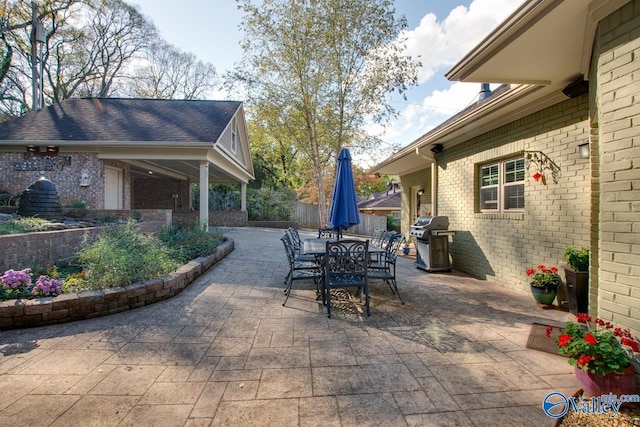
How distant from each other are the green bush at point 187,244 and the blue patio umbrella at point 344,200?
2.91 metres

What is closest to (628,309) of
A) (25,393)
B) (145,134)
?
(25,393)

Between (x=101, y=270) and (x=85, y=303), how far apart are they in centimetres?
55

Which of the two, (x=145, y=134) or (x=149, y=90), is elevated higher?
(x=149, y=90)

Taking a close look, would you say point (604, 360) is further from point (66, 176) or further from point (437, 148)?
point (66, 176)

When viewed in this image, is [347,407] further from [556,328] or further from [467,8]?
[467,8]

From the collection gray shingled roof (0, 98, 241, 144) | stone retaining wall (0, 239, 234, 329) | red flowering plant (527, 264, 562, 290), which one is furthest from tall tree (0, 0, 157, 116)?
red flowering plant (527, 264, 562, 290)

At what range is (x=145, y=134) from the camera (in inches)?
391

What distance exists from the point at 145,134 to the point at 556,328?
1104 centimetres

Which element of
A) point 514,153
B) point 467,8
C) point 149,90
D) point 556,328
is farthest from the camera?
point 149,90

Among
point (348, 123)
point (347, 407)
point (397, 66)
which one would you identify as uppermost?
point (397, 66)

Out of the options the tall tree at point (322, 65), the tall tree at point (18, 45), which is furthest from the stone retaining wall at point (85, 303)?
the tall tree at point (18, 45)

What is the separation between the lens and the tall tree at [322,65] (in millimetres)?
12531

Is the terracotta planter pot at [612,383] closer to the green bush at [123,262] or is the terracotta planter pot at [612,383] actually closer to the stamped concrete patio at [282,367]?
the stamped concrete patio at [282,367]

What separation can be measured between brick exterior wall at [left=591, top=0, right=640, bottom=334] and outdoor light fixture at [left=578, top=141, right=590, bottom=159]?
203 cm
